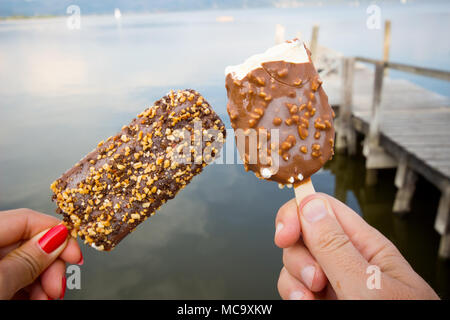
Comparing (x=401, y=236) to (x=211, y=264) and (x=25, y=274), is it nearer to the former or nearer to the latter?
(x=211, y=264)

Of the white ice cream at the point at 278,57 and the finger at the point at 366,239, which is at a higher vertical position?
the white ice cream at the point at 278,57

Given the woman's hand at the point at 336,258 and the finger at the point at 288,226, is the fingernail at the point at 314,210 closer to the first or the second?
the woman's hand at the point at 336,258

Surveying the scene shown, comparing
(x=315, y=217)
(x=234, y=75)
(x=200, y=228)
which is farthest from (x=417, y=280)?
(x=200, y=228)

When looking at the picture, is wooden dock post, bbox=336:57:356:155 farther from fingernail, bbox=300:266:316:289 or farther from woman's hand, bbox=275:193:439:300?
fingernail, bbox=300:266:316:289

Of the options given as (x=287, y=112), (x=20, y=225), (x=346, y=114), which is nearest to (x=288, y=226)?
(x=287, y=112)

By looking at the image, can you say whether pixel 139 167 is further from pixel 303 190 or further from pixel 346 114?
pixel 346 114

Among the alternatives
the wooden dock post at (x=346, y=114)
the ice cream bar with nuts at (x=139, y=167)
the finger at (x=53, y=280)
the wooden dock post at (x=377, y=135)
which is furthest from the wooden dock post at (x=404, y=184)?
the finger at (x=53, y=280)
